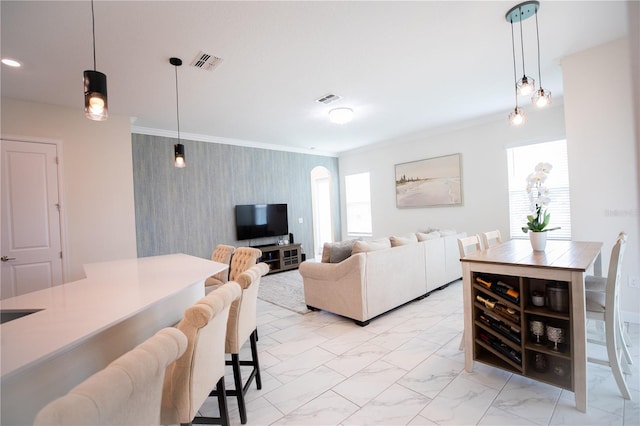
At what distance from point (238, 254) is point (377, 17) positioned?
2.63 meters

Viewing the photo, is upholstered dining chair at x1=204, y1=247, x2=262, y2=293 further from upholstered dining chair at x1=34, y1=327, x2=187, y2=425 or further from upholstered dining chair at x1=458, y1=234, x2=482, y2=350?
upholstered dining chair at x1=34, y1=327, x2=187, y2=425

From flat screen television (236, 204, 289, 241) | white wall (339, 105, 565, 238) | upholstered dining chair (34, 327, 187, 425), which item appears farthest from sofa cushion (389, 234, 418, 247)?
flat screen television (236, 204, 289, 241)

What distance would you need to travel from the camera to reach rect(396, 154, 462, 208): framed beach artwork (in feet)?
18.6

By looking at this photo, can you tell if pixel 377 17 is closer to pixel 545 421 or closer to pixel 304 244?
pixel 545 421

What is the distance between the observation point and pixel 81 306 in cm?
141

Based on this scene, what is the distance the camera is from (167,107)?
405 centimetres

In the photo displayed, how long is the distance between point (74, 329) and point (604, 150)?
14.6 ft

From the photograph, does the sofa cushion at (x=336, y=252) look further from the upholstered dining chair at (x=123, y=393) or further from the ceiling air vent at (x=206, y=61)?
the upholstered dining chair at (x=123, y=393)

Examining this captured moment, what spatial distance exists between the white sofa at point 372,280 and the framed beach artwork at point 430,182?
197 cm

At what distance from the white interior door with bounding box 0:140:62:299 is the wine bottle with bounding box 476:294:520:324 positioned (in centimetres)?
487

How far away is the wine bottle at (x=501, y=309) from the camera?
6.68ft

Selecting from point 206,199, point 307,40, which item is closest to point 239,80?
point 307,40

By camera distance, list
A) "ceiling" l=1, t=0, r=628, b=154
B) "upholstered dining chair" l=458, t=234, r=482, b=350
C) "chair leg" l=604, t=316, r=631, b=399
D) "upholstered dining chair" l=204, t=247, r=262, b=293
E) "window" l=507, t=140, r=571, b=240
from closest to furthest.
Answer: "chair leg" l=604, t=316, r=631, b=399 < "ceiling" l=1, t=0, r=628, b=154 < "upholstered dining chair" l=458, t=234, r=482, b=350 < "upholstered dining chair" l=204, t=247, r=262, b=293 < "window" l=507, t=140, r=571, b=240

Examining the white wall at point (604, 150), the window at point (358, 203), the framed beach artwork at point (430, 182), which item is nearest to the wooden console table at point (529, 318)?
the white wall at point (604, 150)
